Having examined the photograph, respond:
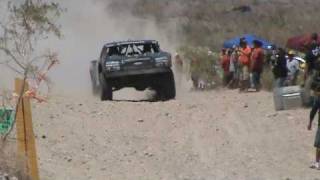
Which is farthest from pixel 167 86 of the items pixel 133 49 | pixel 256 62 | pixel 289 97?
pixel 289 97

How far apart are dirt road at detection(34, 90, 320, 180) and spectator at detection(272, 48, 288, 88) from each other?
608 millimetres

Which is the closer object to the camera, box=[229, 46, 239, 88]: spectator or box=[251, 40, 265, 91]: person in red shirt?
box=[251, 40, 265, 91]: person in red shirt

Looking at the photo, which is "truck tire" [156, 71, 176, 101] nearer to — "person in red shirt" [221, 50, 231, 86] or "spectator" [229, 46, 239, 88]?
"spectator" [229, 46, 239, 88]

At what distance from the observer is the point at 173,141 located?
1456 cm

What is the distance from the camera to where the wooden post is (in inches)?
392

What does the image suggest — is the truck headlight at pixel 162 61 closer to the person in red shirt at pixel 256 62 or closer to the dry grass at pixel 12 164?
the person in red shirt at pixel 256 62

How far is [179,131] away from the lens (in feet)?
51.3

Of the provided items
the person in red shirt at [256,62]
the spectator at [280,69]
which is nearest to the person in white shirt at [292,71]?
the person in red shirt at [256,62]

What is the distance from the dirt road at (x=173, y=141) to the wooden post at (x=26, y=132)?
1.06m

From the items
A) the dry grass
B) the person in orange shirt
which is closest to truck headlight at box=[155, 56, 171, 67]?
the person in orange shirt

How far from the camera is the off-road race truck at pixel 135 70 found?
21375mm

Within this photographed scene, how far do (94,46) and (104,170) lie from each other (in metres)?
32.4

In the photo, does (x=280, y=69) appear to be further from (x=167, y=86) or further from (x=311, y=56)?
(x=167, y=86)

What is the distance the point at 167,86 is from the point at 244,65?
2.11 m
